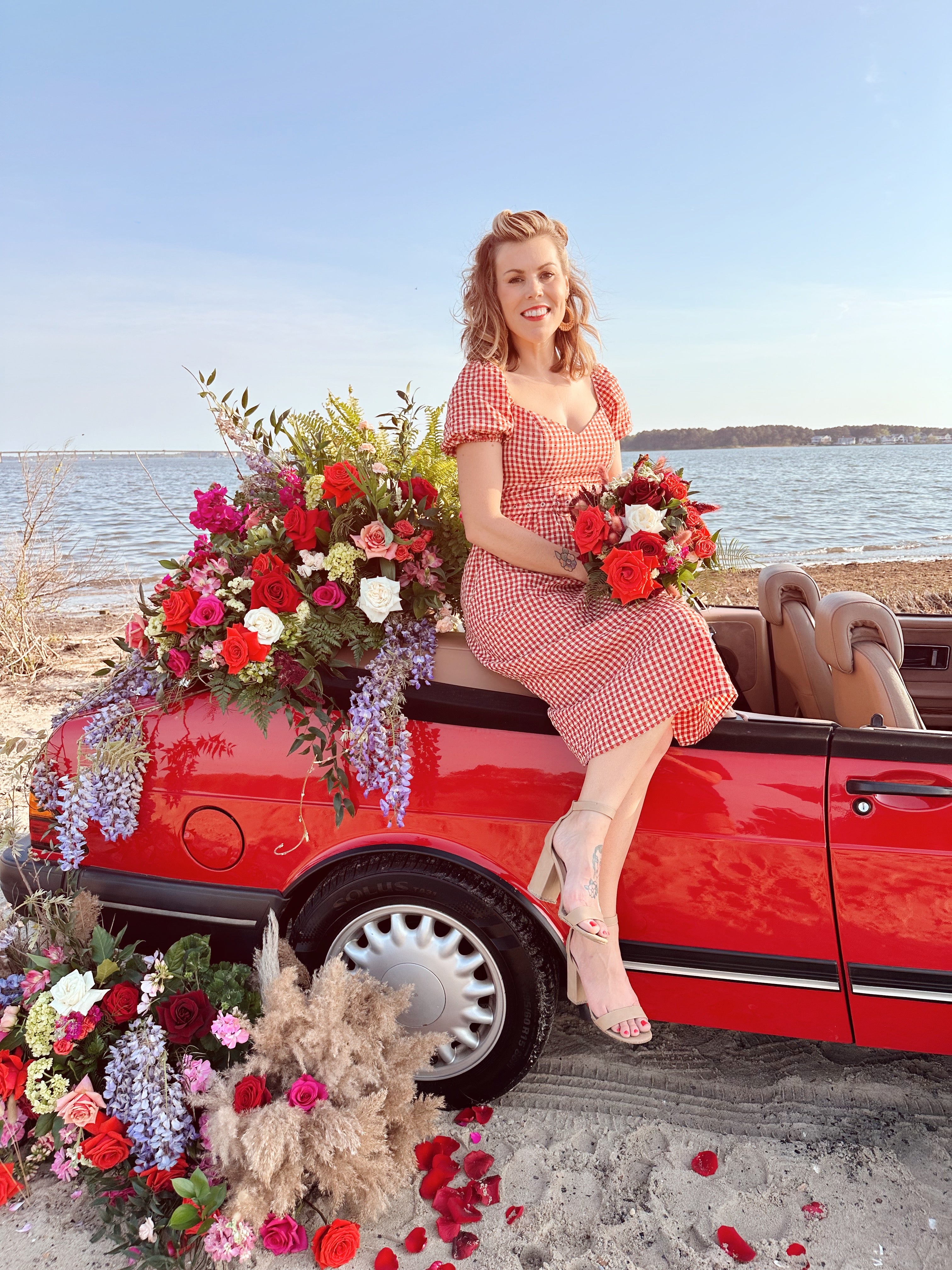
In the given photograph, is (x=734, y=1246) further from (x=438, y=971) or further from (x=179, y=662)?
(x=179, y=662)

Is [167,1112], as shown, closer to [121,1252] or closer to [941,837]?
[121,1252]

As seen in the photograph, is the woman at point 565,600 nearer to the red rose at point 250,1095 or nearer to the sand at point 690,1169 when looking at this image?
the sand at point 690,1169

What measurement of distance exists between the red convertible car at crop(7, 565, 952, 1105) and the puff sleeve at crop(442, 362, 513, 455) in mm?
585

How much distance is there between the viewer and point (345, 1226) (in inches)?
81.0

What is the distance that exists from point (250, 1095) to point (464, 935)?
635 mm

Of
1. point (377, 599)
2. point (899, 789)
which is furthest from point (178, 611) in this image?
point (899, 789)

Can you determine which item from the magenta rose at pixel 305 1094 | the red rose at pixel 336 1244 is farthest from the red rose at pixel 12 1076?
the red rose at pixel 336 1244

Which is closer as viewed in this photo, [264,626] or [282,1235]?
[282,1235]

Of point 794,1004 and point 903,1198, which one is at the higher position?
point 794,1004

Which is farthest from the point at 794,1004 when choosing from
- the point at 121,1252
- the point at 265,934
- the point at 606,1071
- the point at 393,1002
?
the point at 121,1252

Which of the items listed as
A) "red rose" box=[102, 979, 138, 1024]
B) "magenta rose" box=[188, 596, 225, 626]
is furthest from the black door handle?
"red rose" box=[102, 979, 138, 1024]

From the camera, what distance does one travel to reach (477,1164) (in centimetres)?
228

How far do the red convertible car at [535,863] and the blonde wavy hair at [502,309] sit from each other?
967 mm

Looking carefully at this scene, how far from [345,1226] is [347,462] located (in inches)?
75.5
